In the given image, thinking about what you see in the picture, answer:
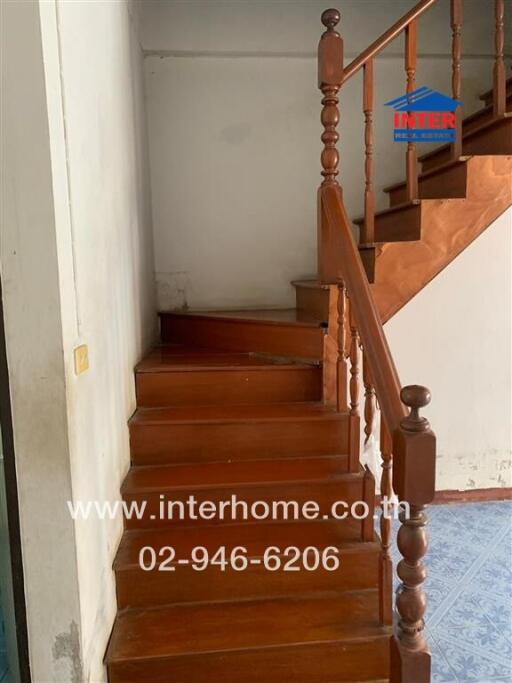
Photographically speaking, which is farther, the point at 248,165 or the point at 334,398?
the point at 248,165

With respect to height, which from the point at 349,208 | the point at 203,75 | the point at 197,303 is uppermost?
the point at 203,75

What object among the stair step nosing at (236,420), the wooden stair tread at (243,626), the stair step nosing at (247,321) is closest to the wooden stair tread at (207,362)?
the stair step nosing at (247,321)

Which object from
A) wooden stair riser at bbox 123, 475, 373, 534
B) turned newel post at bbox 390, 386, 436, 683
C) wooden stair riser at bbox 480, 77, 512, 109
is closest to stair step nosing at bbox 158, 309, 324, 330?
wooden stair riser at bbox 123, 475, 373, 534

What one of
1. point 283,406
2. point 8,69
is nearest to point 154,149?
point 283,406

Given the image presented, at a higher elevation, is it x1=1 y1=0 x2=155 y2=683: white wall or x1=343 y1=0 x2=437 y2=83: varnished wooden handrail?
x1=343 y1=0 x2=437 y2=83: varnished wooden handrail

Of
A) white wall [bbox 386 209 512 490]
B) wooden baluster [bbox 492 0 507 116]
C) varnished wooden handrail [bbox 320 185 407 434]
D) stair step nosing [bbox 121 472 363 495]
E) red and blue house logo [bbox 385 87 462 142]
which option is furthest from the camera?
white wall [bbox 386 209 512 490]

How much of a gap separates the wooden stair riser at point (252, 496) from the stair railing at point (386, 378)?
0.69ft

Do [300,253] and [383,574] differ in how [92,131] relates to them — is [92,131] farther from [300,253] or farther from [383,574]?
[300,253]

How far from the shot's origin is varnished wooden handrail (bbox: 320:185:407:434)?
51.9 inches

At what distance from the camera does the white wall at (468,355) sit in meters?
3.14

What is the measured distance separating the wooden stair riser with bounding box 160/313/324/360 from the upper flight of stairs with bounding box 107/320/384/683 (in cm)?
1

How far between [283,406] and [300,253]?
1482mm

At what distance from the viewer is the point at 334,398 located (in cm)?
220

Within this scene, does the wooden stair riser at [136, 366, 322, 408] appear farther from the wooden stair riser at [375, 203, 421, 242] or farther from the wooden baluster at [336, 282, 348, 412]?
the wooden stair riser at [375, 203, 421, 242]
